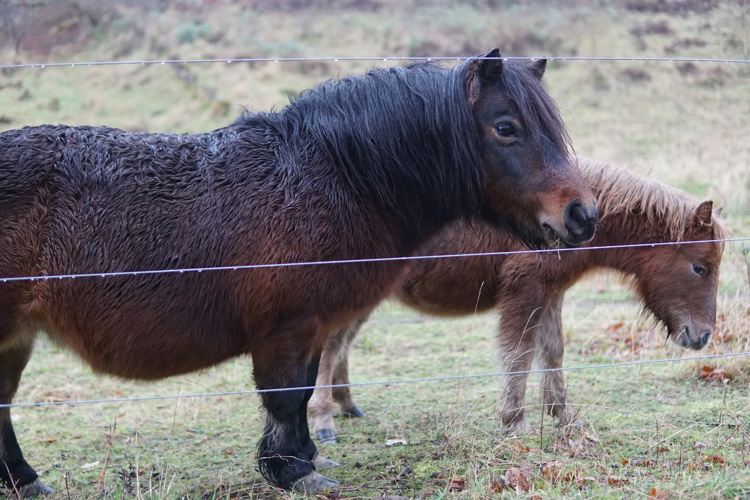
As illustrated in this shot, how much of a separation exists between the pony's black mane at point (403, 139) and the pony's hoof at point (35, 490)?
268 centimetres

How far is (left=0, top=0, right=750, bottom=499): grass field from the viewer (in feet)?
13.4

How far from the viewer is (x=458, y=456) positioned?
166 inches

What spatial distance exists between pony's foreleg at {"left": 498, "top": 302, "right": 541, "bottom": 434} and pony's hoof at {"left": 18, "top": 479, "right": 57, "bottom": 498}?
311 centimetres

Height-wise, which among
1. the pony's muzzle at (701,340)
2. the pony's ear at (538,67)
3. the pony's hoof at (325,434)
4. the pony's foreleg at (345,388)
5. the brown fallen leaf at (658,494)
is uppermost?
the pony's ear at (538,67)

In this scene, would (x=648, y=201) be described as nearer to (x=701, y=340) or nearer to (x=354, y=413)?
(x=701, y=340)

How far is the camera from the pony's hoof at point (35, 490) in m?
4.32

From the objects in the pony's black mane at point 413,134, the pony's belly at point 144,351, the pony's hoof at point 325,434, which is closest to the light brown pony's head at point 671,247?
the pony's black mane at point 413,134

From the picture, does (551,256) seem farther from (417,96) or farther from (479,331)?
(479,331)

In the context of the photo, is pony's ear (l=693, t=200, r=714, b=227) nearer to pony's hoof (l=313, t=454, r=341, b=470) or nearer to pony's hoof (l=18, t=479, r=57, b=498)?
pony's hoof (l=313, t=454, r=341, b=470)

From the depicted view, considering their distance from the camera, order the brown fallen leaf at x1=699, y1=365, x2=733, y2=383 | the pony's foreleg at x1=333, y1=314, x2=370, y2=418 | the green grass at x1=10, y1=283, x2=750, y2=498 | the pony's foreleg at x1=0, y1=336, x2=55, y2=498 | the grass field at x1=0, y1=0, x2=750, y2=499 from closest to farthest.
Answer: the green grass at x1=10, y1=283, x2=750, y2=498, the grass field at x1=0, y1=0, x2=750, y2=499, the pony's foreleg at x1=0, y1=336, x2=55, y2=498, the brown fallen leaf at x1=699, y1=365, x2=733, y2=383, the pony's foreleg at x1=333, y1=314, x2=370, y2=418

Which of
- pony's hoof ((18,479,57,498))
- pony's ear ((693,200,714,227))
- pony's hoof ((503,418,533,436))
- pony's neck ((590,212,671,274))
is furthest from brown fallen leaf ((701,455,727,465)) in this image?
pony's hoof ((18,479,57,498))

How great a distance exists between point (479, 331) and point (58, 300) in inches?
234

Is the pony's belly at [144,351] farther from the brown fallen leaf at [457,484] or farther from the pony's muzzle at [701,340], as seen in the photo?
the pony's muzzle at [701,340]

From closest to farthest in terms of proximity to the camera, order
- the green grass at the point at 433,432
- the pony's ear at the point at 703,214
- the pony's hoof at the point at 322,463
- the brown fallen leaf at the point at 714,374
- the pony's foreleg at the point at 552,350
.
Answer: the green grass at the point at 433,432, the pony's hoof at the point at 322,463, the pony's ear at the point at 703,214, the pony's foreleg at the point at 552,350, the brown fallen leaf at the point at 714,374
